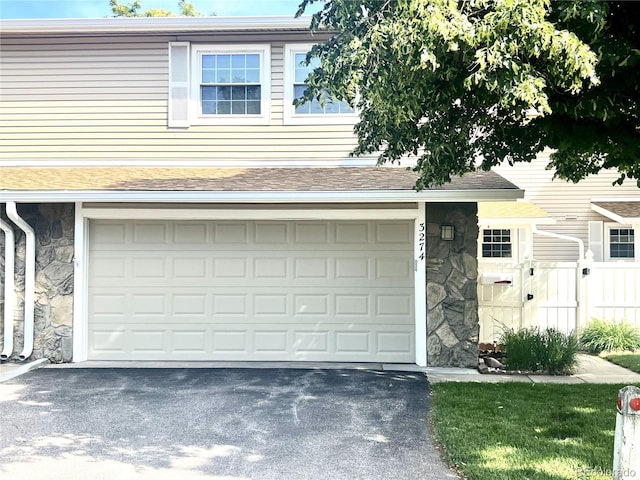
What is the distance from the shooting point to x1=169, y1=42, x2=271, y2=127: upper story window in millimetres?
9641

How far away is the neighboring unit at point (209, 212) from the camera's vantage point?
827cm

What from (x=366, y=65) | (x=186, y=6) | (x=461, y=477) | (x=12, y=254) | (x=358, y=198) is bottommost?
(x=461, y=477)

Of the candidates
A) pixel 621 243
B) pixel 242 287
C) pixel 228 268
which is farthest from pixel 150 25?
pixel 621 243

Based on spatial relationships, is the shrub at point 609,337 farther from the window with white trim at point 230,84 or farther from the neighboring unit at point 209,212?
the window with white trim at point 230,84

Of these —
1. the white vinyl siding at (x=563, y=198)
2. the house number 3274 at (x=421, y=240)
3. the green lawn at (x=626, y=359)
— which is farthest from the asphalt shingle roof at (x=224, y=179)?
the white vinyl siding at (x=563, y=198)

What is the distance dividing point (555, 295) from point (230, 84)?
23.0 feet

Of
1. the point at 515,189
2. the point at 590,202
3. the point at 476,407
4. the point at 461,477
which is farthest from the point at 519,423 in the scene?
the point at 590,202

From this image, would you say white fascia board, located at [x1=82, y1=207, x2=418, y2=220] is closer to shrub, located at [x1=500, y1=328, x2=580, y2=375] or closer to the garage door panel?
the garage door panel

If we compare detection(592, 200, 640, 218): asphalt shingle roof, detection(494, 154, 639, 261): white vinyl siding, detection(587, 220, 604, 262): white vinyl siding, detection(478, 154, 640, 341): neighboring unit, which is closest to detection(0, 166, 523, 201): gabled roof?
detection(478, 154, 640, 341): neighboring unit

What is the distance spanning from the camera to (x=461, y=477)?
4.30 meters

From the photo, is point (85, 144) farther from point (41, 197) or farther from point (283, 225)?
point (283, 225)

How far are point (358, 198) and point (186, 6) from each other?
18.4 meters

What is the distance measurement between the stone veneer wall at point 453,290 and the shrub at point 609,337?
2.90 m

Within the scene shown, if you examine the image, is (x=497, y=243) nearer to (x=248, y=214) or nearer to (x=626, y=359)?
(x=626, y=359)
